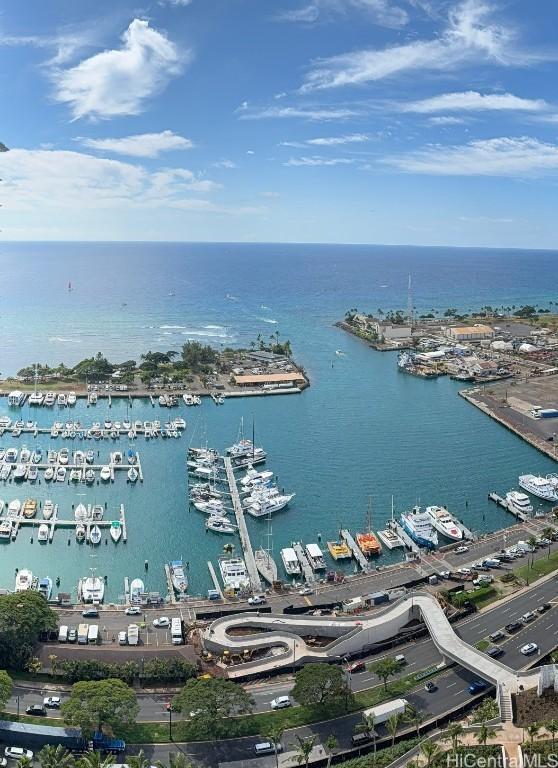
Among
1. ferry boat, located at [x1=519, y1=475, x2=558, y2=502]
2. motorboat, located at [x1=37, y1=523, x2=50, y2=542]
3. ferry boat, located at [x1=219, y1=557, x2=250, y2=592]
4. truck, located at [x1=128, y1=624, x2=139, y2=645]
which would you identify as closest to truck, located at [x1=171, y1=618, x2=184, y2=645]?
truck, located at [x1=128, y1=624, x2=139, y2=645]

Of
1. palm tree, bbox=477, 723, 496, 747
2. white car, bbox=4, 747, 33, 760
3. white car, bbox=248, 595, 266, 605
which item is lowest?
white car, bbox=4, 747, 33, 760

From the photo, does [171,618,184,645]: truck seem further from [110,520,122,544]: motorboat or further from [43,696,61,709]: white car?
[110,520,122,544]: motorboat

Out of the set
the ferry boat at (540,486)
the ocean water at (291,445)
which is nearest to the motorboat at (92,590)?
the ocean water at (291,445)

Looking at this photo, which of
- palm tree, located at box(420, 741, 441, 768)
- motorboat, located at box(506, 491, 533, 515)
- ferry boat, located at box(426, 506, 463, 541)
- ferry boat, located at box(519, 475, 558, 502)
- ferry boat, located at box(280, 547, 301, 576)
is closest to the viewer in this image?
palm tree, located at box(420, 741, 441, 768)

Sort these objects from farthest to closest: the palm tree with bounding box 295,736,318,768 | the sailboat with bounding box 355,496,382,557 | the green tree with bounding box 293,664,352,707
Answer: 1. the sailboat with bounding box 355,496,382,557
2. the green tree with bounding box 293,664,352,707
3. the palm tree with bounding box 295,736,318,768

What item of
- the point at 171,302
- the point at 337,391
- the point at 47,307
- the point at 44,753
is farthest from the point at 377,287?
the point at 44,753

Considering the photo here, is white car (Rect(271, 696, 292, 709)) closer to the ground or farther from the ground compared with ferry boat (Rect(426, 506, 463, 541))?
closer to the ground

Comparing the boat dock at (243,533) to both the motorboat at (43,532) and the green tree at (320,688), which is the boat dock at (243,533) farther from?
the motorboat at (43,532)

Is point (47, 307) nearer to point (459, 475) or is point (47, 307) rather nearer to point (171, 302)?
point (171, 302)
